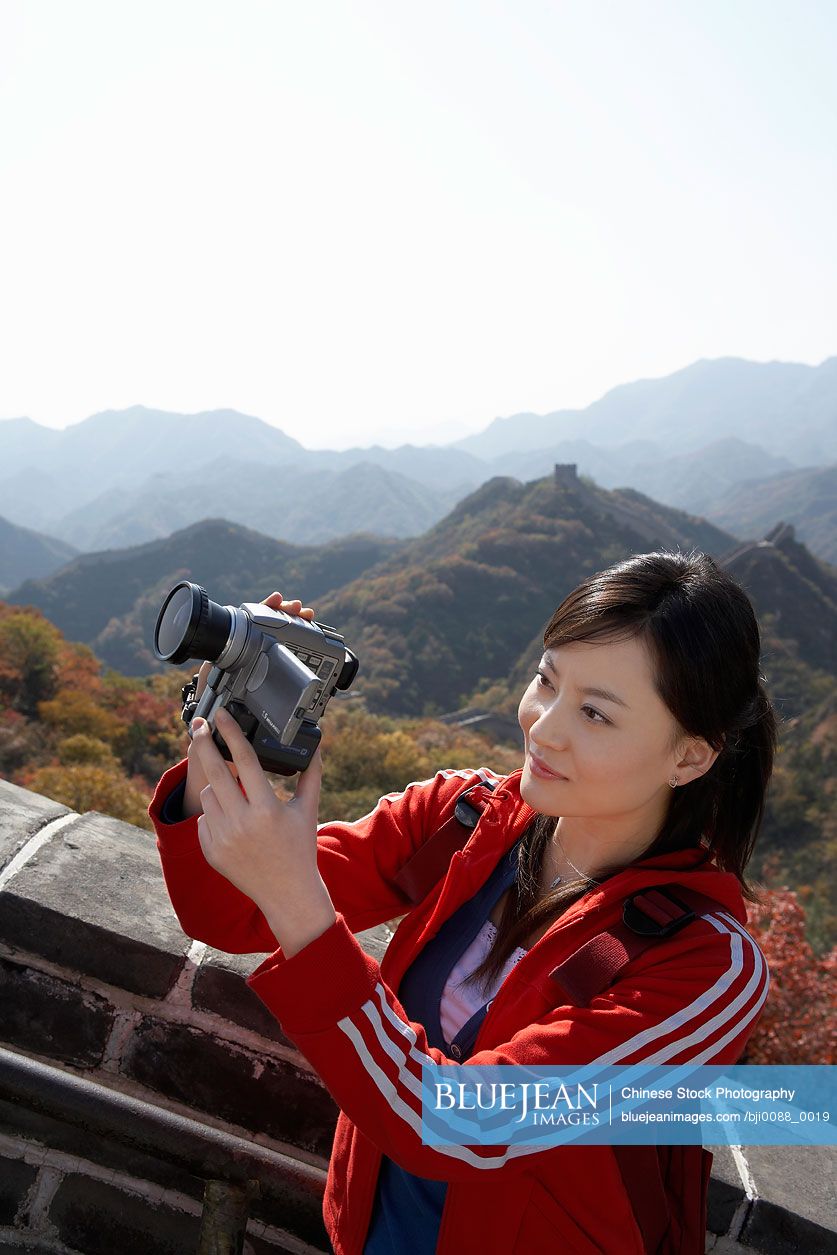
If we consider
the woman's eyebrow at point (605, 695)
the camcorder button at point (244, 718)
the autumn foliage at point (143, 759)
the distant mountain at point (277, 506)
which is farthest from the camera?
the distant mountain at point (277, 506)

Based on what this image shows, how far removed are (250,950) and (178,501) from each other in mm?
157791

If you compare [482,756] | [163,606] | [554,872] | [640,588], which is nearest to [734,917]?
[554,872]

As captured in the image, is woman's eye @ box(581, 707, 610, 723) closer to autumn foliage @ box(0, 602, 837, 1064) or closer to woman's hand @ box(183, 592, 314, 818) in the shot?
woman's hand @ box(183, 592, 314, 818)

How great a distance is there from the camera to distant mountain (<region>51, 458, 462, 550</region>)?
140 meters

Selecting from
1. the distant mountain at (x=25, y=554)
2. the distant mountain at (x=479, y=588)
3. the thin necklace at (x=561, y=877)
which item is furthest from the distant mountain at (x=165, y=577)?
the thin necklace at (x=561, y=877)

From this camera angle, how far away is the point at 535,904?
42.3 inches

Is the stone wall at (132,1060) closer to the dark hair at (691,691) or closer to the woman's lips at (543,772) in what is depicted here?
the dark hair at (691,691)

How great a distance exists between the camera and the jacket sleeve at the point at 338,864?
107 cm

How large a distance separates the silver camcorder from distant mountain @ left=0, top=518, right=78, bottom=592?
324 feet

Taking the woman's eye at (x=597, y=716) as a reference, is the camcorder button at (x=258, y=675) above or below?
above

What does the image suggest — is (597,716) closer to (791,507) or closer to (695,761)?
(695,761)

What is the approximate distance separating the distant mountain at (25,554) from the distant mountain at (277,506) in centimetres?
2608

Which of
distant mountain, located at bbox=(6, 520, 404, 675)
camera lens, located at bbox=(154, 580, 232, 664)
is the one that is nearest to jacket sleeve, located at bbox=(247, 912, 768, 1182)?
camera lens, located at bbox=(154, 580, 232, 664)

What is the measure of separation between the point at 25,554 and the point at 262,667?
10610cm
